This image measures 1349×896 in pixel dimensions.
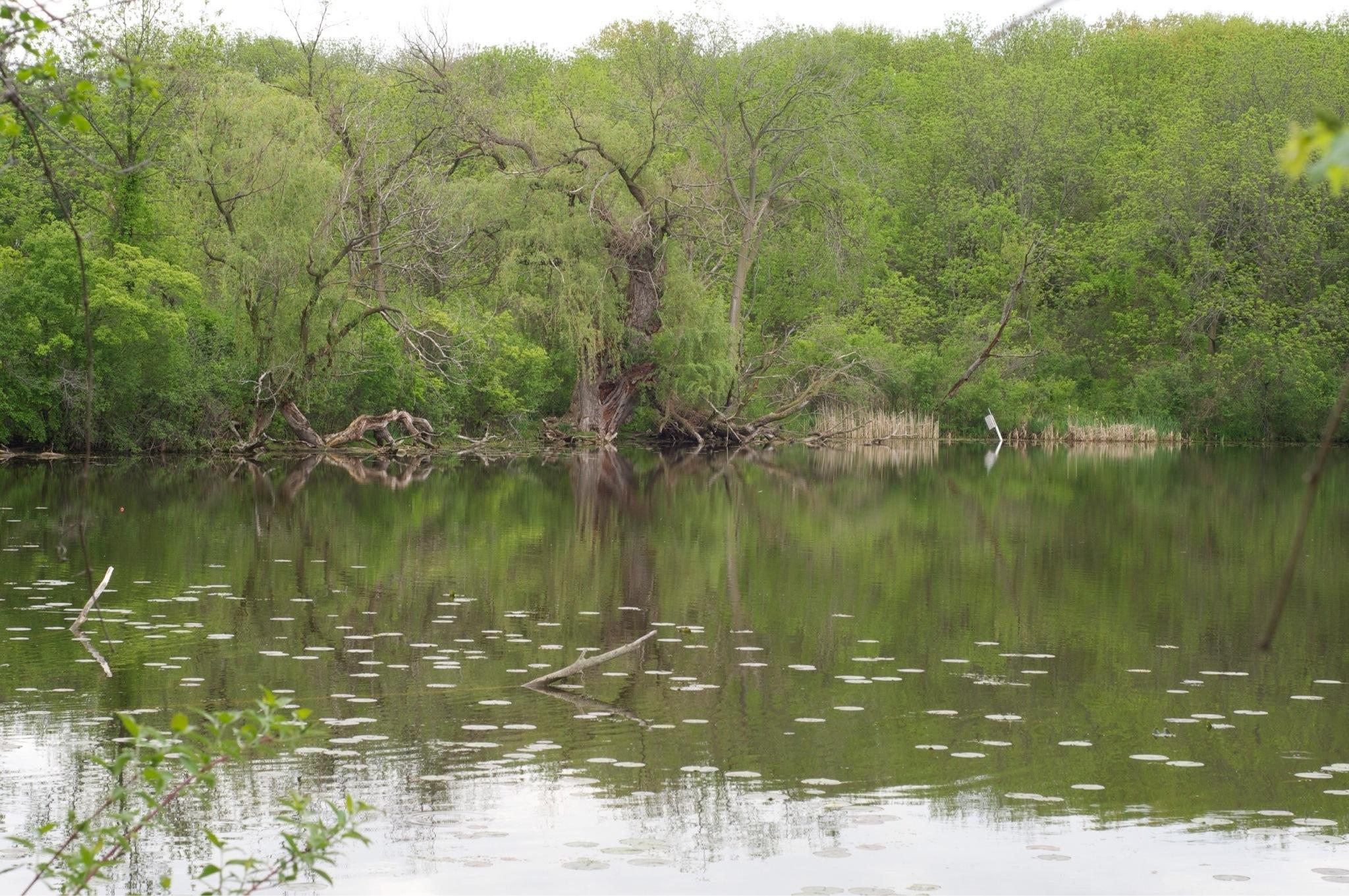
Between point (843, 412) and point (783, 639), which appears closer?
point (783, 639)

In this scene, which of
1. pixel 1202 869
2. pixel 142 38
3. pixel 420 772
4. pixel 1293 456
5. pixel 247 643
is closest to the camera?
pixel 1202 869

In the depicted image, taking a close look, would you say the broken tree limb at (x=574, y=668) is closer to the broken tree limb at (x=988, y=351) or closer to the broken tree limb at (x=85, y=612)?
the broken tree limb at (x=85, y=612)

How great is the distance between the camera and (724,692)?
419 inches

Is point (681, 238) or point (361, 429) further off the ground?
point (681, 238)

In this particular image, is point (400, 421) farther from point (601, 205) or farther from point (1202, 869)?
point (1202, 869)

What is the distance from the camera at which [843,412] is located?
53.1 m

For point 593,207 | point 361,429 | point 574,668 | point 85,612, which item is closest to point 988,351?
point 593,207

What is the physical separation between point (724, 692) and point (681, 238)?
36.0 metres

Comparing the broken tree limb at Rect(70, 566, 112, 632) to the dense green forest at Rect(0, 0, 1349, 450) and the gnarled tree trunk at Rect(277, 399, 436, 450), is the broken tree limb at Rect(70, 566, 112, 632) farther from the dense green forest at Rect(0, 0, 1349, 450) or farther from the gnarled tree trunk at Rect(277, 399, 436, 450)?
the gnarled tree trunk at Rect(277, 399, 436, 450)

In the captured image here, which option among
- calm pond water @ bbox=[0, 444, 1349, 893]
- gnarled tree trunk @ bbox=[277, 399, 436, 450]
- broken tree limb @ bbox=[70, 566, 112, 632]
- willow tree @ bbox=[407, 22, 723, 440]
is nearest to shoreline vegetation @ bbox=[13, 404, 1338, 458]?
gnarled tree trunk @ bbox=[277, 399, 436, 450]

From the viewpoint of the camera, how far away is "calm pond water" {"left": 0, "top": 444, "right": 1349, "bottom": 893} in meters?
7.10

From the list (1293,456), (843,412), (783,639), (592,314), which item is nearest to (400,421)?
(592,314)

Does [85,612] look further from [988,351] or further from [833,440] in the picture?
[988,351]

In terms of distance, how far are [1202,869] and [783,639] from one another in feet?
20.7
